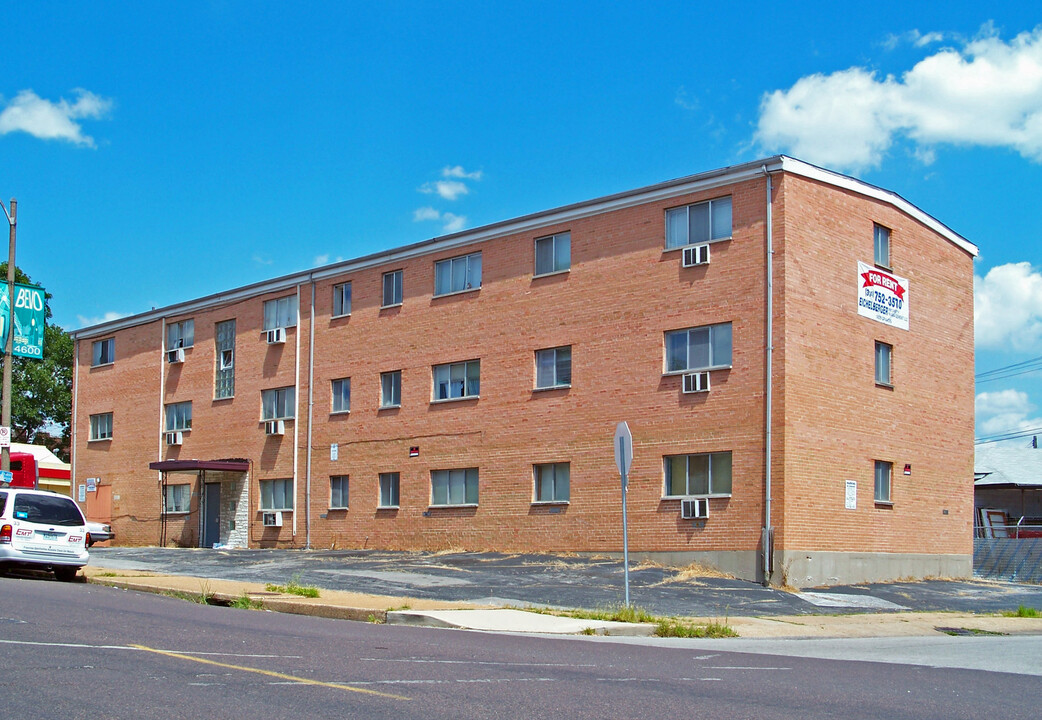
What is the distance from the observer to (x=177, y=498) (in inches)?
1599

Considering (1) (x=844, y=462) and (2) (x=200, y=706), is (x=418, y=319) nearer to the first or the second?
(1) (x=844, y=462)

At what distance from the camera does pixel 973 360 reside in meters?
32.9

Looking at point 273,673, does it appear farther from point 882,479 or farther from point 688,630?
point 882,479

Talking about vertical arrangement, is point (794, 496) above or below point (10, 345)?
below

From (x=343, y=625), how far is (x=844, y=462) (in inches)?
617

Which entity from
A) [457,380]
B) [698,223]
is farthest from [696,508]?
[457,380]

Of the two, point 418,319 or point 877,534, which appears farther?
point 418,319

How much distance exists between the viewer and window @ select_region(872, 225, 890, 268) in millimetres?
29234

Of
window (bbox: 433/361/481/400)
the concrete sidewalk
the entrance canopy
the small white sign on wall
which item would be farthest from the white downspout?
the small white sign on wall

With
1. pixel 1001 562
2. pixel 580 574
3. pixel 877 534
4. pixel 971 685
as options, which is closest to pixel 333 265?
pixel 580 574

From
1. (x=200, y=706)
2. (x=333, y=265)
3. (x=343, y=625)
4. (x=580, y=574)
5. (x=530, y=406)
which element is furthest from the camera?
(x=333, y=265)

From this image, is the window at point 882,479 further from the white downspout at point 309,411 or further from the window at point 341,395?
the white downspout at point 309,411

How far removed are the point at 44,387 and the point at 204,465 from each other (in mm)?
33085

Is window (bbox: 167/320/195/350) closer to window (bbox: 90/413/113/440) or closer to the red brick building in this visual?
the red brick building
